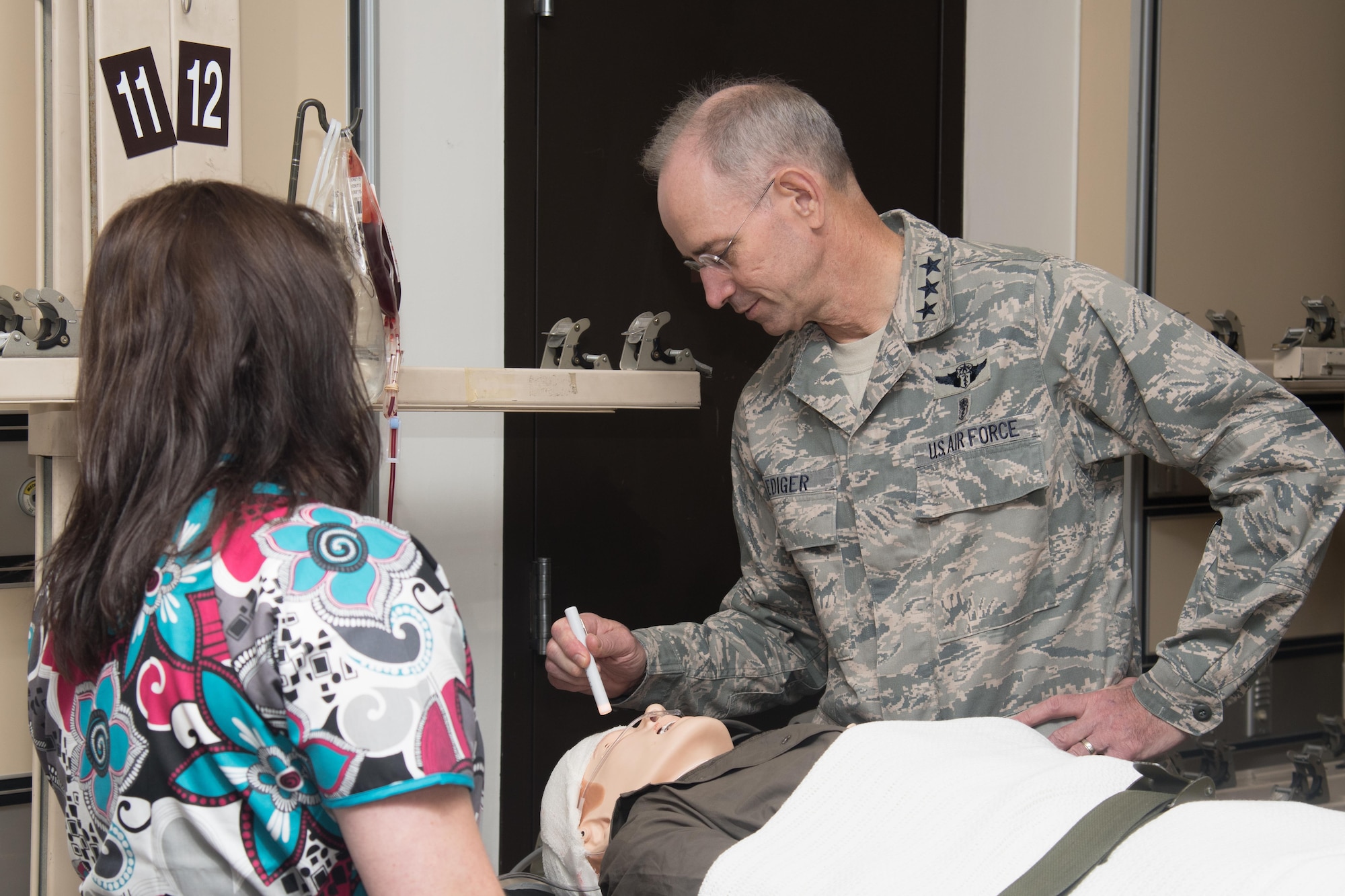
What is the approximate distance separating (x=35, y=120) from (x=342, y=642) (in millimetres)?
1332

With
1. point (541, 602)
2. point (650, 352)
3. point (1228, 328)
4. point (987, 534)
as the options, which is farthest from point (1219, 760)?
point (650, 352)

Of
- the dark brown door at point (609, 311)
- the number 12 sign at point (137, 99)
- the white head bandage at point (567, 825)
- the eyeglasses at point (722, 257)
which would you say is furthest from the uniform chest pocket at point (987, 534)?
the number 12 sign at point (137, 99)

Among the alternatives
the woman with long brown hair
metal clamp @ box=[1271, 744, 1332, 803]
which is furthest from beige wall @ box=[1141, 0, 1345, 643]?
the woman with long brown hair

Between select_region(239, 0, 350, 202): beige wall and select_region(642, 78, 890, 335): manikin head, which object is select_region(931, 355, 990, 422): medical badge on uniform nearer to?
select_region(642, 78, 890, 335): manikin head

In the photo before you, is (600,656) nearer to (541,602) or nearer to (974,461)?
(541,602)

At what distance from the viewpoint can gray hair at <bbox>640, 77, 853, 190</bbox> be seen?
1.51 metres

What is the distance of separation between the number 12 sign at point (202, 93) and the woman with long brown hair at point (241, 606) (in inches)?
31.4

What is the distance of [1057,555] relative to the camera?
149cm

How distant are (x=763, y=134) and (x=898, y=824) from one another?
994 mm

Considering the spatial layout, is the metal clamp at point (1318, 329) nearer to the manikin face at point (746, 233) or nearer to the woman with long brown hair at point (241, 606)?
the manikin face at point (746, 233)

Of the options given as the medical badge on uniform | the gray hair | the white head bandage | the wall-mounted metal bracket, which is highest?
the gray hair

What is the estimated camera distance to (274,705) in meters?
0.67

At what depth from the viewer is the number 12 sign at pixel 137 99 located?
142 centimetres

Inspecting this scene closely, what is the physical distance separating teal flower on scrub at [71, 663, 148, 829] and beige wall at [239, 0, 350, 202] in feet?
3.49
